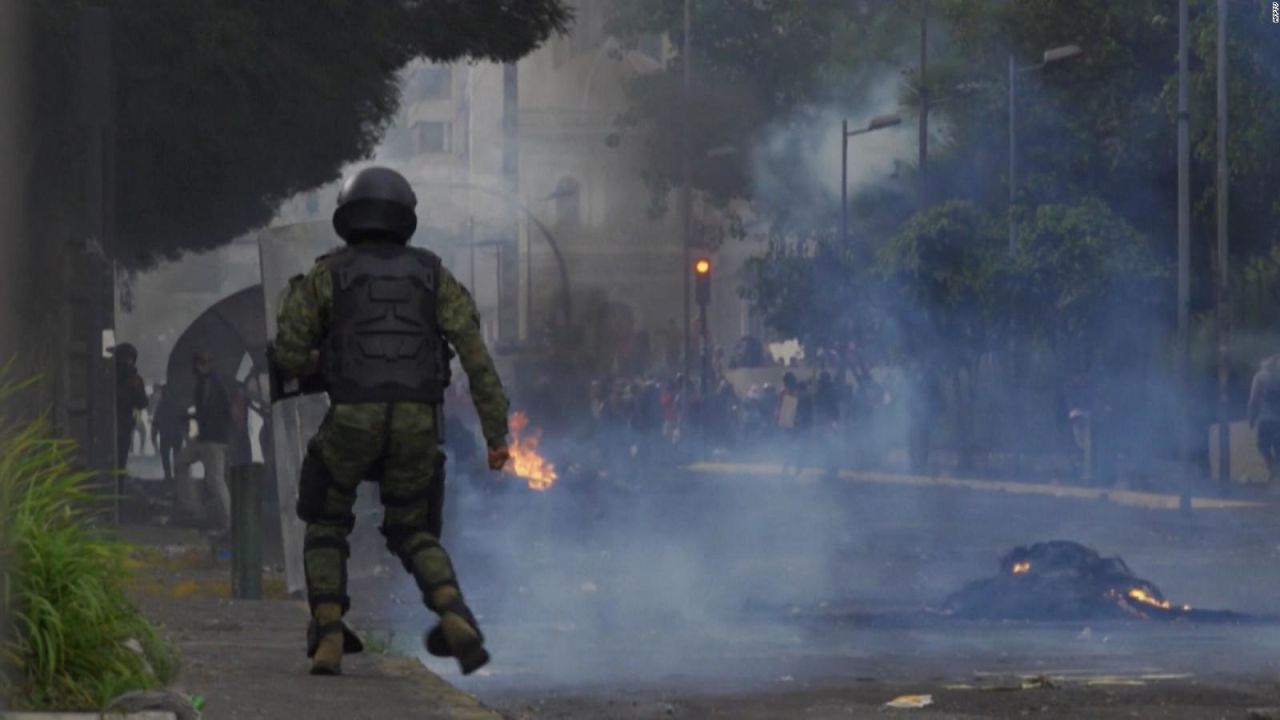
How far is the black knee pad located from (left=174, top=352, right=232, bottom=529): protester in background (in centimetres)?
1560

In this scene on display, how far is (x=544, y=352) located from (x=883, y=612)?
35.9m

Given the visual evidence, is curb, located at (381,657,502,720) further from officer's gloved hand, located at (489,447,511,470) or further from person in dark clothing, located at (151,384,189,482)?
person in dark clothing, located at (151,384,189,482)

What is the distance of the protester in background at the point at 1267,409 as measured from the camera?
27.8 m

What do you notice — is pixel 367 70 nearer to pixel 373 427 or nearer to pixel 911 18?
pixel 373 427

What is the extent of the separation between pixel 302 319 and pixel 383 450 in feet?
1.59

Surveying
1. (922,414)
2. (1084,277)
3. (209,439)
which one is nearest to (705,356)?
(922,414)

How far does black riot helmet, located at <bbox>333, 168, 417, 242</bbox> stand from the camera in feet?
27.8

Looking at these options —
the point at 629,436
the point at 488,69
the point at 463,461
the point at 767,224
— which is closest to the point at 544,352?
the point at 629,436

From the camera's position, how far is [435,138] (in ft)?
203

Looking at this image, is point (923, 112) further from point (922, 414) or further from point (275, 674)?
point (275, 674)

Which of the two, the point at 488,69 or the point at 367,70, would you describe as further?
the point at 488,69

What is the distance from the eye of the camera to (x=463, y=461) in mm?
25281

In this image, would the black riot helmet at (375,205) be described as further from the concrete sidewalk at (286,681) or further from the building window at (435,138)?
the building window at (435,138)

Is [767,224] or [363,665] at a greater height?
[767,224]
